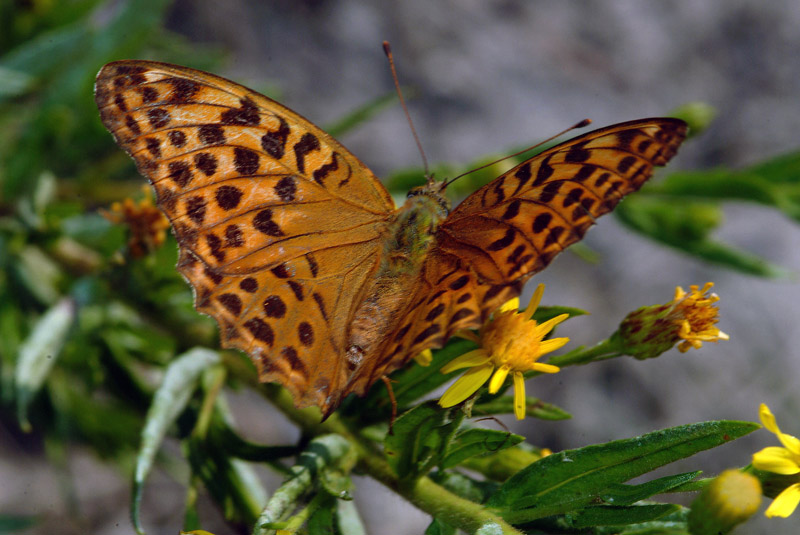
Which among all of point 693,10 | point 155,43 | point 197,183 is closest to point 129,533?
point 155,43

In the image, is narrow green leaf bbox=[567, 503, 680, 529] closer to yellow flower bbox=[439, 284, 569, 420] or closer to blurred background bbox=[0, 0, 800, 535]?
yellow flower bbox=[439, 284, 569, 420]

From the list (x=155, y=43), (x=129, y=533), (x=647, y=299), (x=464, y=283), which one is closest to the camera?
(x=464, y=283)

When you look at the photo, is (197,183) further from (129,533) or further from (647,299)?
(647,299)

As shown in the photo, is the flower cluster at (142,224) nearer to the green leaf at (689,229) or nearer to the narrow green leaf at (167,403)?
the narrow green leaf at (167,403)

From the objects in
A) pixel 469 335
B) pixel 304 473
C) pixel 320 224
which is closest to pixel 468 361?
pixel 469 335

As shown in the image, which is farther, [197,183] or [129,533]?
[129,533]

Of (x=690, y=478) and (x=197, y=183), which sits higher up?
(x=197, y=183)

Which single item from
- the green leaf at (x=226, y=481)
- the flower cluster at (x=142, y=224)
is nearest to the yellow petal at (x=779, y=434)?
the green leaf at (x=226, y=481)

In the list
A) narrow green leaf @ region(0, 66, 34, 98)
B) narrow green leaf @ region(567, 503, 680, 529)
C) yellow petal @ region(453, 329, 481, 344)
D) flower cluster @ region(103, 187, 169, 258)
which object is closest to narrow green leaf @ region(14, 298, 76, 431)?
flower cluster @ region(103, 187, 169, 258)
